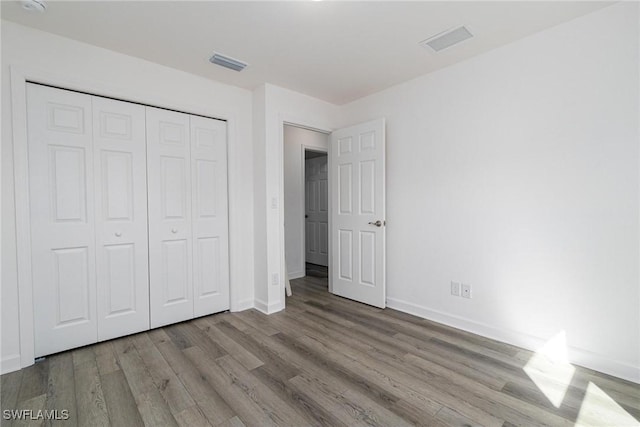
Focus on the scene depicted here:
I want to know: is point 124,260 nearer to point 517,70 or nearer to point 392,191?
point 392,191

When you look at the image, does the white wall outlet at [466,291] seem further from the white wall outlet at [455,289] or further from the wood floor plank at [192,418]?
the wood floor plank at [192,418]

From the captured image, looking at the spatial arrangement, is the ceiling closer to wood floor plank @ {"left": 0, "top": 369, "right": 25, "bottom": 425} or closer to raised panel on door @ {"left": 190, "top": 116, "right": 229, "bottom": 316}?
raised panel on door @ {"left": 190, "top": 116, "right": 229, "bottom": 316}

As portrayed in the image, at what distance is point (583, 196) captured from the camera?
2127 mm

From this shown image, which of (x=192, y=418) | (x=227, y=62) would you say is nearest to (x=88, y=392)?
(x=192, y=418)

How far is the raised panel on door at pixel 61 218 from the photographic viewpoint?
223cm

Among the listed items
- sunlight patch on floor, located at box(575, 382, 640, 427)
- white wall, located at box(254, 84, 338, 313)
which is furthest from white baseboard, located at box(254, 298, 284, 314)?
sunlight patch on floor, located at box(575, 382, 640, 427)

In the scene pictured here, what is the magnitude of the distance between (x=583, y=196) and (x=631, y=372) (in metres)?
1.18

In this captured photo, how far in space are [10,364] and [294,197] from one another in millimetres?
3468

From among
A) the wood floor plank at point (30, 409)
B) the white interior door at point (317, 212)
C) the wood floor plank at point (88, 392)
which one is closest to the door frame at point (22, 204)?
the wood floor plank at point (88, 392)

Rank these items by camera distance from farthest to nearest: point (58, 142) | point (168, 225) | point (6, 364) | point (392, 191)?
point (392, 191) < point (168, 225) < point (58, 142) < point (6, 364)

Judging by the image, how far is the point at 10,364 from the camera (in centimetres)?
208

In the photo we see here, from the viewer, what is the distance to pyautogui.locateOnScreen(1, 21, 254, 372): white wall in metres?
2.09

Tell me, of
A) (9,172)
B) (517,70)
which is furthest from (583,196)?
(9,172)

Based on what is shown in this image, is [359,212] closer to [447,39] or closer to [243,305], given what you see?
[243,305]
